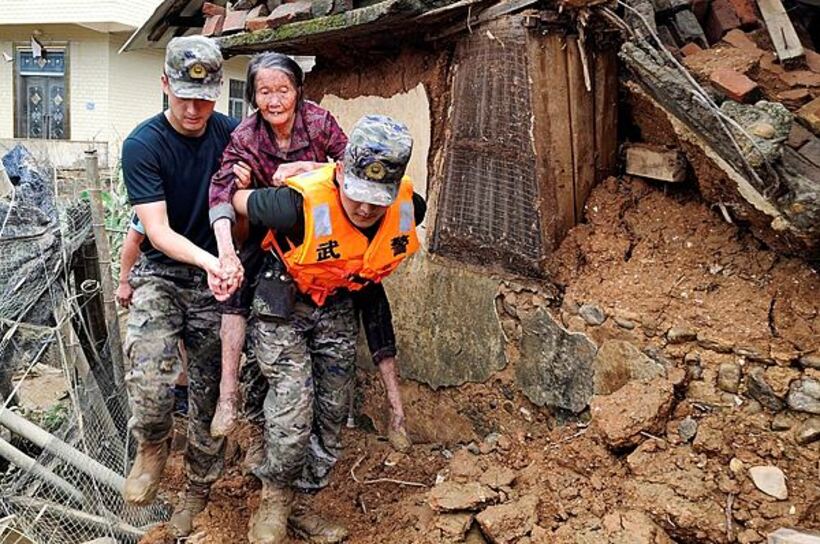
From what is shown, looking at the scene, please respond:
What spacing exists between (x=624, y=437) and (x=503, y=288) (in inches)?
44.2

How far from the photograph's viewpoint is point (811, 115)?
135 inches

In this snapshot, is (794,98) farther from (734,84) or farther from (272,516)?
(272,516)

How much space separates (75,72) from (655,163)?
15025 millimetres

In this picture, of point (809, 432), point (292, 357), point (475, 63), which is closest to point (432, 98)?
point (475, 63)

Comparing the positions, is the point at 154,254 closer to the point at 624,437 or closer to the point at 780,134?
the point at 624,437

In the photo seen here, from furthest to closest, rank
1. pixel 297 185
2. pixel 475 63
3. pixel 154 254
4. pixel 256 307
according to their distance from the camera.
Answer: pixel 475 63, pixel 154 254, pixel 256 307, pixel 297 185

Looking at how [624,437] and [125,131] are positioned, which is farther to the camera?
[125,131]

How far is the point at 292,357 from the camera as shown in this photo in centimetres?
357

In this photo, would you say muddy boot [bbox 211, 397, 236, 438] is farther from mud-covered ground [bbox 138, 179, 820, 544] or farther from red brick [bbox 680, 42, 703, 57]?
red brick [bbox 680, 42, 703, 57]

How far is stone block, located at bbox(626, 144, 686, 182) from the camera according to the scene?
371 cm

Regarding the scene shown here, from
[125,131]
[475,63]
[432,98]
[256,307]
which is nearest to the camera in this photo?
[256,307]

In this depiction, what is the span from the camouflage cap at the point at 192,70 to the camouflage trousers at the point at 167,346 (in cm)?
83

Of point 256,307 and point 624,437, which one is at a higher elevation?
point 256,307

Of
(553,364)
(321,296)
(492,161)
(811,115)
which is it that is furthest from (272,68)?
(811,115)
